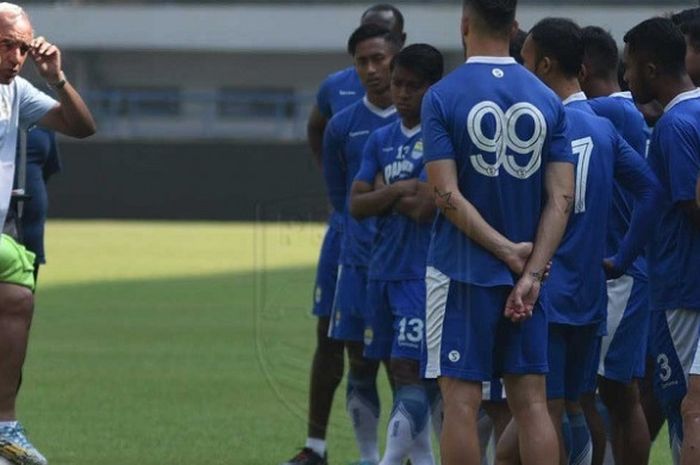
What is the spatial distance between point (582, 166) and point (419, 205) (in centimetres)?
130

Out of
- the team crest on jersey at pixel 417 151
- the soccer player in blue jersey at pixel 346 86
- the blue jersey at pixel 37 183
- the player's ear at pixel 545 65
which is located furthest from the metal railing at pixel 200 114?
the player's ear at pixel 545 65

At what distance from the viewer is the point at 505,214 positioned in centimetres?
698

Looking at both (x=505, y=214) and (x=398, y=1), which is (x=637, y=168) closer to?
(x=505, y=214)

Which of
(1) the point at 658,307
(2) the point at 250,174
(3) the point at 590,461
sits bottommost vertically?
(2) the point at 250,174

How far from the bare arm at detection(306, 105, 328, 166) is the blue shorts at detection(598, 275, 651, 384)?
314 cm

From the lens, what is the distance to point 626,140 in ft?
27.2

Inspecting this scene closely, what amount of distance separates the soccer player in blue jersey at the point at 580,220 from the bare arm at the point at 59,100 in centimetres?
254

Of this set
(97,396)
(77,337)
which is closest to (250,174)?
(77,337)

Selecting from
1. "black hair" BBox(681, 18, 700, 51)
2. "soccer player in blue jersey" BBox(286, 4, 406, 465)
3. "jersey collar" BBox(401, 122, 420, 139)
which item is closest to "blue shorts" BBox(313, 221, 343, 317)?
"soccer player in blue jersey" BBox(286, 4, 406, 465)

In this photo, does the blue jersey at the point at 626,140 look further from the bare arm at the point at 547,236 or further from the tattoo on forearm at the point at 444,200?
the tattoo on forearm at the point at 444,200

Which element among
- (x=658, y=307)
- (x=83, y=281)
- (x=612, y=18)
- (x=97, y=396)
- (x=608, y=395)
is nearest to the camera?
(x=658, y=307)

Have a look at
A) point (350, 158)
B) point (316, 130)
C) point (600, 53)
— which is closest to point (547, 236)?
point (600, 53)

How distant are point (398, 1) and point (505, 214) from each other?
45648mm

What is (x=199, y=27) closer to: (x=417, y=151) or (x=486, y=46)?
(x=417, y=151)
